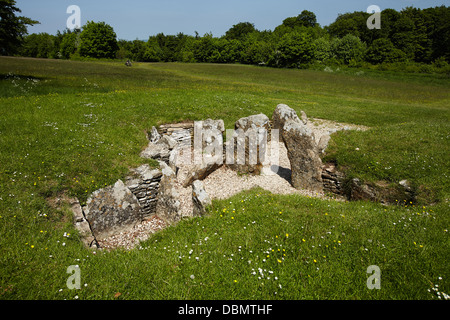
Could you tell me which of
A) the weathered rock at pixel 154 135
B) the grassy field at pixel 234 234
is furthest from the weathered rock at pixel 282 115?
the weathered rock at pixel 154 135

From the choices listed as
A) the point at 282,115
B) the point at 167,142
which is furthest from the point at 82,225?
the point at 282,115

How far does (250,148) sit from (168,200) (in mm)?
6066

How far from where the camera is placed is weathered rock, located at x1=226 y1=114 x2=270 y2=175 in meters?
14.6

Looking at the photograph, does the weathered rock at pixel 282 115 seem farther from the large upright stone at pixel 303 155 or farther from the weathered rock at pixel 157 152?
the weathered rock at pixel 157 152

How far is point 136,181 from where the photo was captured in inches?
446

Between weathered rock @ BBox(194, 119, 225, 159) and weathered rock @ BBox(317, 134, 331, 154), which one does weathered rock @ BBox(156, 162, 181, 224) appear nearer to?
weathered rock @ BBox(194, 119, 225, 159)

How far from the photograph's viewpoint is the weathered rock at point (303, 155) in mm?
12328

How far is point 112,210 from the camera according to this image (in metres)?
9.96

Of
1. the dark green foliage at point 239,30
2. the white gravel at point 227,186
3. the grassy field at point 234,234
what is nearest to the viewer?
the grassy field at point 234,234

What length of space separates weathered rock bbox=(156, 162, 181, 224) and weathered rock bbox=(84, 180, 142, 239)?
41.9 inches

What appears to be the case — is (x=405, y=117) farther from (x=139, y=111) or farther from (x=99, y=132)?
(x=99, y=132)

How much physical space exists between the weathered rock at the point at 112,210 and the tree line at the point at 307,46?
81.8m

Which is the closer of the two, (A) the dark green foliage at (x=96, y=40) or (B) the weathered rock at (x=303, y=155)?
(B) the weathered rock at (x=303, y=155)
